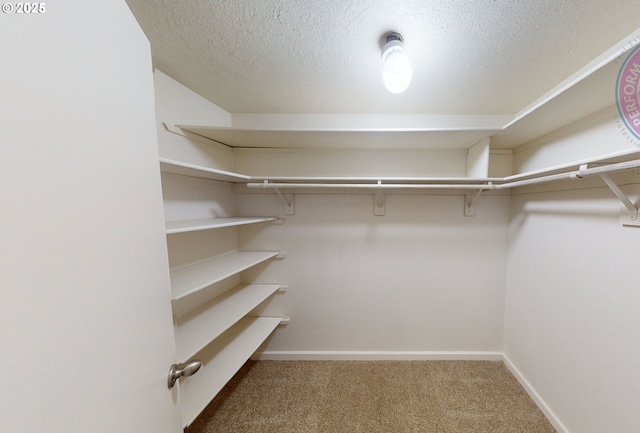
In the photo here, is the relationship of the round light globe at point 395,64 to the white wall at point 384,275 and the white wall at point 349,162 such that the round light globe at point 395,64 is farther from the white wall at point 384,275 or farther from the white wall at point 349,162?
the white wall at point 384,275

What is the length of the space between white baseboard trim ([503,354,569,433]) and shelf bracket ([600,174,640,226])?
4.03ft

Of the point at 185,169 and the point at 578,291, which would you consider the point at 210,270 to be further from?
the point at 578,291

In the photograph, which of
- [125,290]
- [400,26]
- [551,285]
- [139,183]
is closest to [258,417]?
[125,290]

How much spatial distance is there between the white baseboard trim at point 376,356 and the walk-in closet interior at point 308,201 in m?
0.02

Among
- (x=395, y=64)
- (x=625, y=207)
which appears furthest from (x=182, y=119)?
(x=625, y=207)

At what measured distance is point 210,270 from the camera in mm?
1268

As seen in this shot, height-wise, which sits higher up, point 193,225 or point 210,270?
point 193,225

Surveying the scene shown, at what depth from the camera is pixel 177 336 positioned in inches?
43.8

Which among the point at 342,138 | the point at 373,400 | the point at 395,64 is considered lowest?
the point at 373,400

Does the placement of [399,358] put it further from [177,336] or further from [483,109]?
[483,109]

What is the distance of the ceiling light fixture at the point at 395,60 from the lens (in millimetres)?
842

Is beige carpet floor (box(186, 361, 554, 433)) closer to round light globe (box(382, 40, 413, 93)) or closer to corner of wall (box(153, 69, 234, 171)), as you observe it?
corner of wall (box(153, 69, 234, 171))

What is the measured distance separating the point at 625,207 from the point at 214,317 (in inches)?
86.3

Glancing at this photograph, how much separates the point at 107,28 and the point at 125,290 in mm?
611
